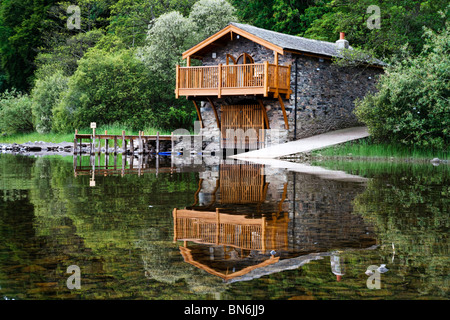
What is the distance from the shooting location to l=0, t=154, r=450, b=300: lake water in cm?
398

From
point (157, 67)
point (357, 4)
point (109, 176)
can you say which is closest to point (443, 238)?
point (109, 176)

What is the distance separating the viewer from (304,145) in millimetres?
24766

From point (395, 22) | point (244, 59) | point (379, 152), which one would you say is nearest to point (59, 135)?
point (244, 59)

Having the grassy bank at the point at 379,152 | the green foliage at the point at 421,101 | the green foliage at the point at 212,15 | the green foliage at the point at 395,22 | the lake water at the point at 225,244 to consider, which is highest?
the green foliage at the point at 212,15

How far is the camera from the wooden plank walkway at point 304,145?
2362 centimetres

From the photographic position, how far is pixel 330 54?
2791cm

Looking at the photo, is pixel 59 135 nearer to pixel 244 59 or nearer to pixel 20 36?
pixel 244 59

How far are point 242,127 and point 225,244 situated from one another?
23.4m

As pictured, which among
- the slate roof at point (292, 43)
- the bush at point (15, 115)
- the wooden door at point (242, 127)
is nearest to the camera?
the slate roof at point (292, 43)

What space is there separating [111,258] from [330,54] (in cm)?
2478

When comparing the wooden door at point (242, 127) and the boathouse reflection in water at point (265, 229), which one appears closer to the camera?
the boathouse reflection in water at point (265, 229)

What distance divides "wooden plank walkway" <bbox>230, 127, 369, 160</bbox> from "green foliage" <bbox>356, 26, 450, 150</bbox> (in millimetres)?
2770

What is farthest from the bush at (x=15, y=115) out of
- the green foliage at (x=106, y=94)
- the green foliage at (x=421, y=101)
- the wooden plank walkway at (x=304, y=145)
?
the green foliage at (x=421, y=101)

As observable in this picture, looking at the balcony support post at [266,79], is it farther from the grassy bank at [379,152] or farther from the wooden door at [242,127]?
the grassy bank at [379,152]
